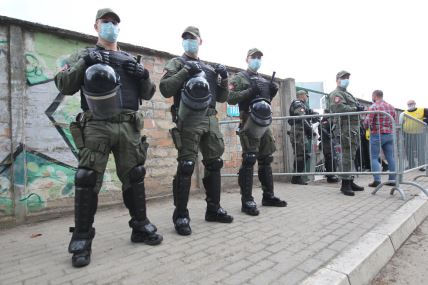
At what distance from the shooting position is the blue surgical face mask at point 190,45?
331 cm

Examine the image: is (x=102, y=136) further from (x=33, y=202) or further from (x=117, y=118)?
(x=33, y=202)

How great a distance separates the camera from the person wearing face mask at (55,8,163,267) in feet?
7.93

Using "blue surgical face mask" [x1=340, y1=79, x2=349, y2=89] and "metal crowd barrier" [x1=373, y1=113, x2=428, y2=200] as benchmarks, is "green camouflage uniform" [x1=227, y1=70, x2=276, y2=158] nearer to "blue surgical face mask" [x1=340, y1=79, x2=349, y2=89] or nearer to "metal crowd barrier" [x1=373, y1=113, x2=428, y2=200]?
"blue surgical face mask" [x1=340, y1=79, x2=349, y2=89]

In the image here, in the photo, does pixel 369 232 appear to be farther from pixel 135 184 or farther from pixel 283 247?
pixel 135 184

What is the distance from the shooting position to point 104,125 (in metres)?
Result: 2.56

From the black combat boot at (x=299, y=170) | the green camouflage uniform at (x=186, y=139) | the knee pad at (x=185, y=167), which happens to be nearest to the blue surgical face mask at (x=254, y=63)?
the green camouflage uniform at (x=186, y=139)

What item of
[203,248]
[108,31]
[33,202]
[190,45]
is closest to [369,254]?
[203,248]

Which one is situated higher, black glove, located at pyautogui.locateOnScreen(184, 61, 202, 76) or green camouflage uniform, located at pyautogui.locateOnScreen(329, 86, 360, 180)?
black glove, located at pyautogui.locateOnScreen(184, 61, 202, 76)

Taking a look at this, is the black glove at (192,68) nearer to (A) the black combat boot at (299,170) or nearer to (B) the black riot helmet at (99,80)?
(B) the black riot helmet at (99,80)

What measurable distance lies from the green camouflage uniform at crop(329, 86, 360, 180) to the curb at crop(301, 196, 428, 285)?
156cm

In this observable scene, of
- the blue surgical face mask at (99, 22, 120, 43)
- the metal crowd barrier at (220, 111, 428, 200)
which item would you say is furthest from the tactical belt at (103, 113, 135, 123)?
the metal crowd barrier at (220, 111, 428, 200)

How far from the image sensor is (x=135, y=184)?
9.08ft

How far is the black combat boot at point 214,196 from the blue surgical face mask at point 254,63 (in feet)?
4.77

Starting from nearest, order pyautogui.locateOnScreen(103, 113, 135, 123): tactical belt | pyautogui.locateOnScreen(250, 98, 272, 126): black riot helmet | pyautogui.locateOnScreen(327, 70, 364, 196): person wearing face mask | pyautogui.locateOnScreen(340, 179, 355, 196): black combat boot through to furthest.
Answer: pyautogui.locateOnScreen(103, 113, 135, 123): tactical belt → pyautogui.locateOnScreen(250, 98, 272, 126): black riot helmet → pyautogui.locateOnScreen(340, 179, 355, 196): black combat boot → pyautogui.locateOnScreen(327, 70, 364, 196): person wearing face mask
